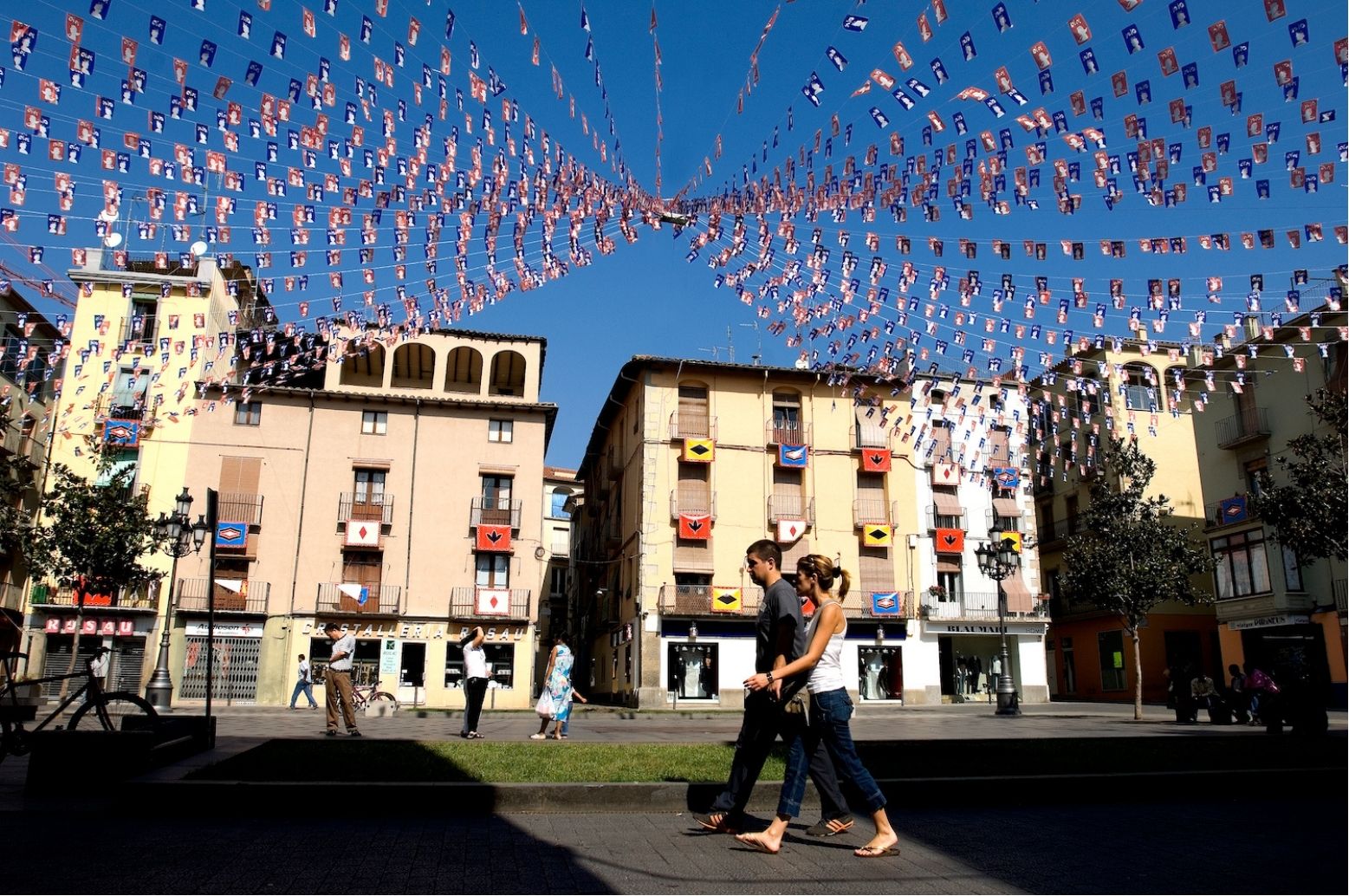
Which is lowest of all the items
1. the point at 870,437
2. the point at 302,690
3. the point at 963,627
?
the point at 302,690

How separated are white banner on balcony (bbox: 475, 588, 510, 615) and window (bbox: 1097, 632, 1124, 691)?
25.1 metres

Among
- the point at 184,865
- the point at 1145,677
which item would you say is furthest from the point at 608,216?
the point at 1145,677

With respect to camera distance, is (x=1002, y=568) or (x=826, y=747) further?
(x=1002, y=568)

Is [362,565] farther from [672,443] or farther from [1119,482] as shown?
[1119,482]

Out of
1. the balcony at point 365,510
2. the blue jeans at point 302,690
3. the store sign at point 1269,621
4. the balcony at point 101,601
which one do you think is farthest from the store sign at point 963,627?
the balcony at point 101,601

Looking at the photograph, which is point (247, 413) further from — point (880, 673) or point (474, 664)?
point (880, 673)

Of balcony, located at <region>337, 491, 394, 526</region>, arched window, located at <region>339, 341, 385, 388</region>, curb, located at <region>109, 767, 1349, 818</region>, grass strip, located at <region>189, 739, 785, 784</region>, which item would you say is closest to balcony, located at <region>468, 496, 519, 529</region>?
balcony, located at <region>337, 491, 394, 526</region>

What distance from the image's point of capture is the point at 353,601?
34.8 meters

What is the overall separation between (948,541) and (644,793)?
3336 cm

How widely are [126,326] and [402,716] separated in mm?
21923

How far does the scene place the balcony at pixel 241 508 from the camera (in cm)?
3491

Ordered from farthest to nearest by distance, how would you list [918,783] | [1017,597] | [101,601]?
[1017,597] → [101,601] → [918,783]

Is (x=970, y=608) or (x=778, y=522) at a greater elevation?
(x=778, y=522)

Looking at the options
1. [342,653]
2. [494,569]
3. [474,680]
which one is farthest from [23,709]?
[494,569]
